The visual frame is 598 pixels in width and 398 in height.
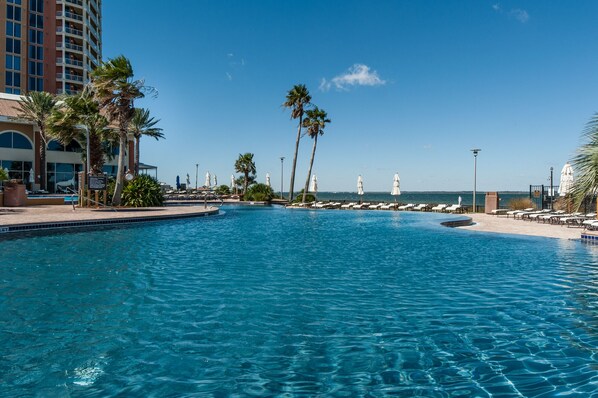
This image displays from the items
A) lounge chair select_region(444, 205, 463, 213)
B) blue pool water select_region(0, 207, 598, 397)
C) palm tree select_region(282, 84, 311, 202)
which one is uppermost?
palm tree select_region(282, 84, 311, 202)

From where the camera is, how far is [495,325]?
567 cm

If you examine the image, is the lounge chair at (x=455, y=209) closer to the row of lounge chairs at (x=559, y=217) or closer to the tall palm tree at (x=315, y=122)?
the row of lounge chairs at (x=559, y=217)

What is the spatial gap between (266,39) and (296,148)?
48.7ft

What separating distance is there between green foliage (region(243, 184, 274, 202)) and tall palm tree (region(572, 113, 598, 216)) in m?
36.4

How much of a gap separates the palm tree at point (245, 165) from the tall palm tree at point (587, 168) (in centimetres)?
4495

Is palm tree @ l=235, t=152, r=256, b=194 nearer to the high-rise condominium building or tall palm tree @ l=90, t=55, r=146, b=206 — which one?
tall palm tree @ l=90, t=55, r=146, b=206

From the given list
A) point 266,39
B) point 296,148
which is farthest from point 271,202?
point 266,39

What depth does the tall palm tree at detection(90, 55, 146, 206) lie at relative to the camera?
24.5m

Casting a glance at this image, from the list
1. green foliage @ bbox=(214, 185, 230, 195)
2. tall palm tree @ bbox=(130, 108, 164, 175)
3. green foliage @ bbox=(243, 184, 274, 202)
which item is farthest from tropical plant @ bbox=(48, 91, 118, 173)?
green foliage @ bbox=(214, 185, 230, 195)

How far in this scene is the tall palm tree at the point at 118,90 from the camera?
24.5m

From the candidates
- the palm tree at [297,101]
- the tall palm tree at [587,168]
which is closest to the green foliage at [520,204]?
the palm tree at [297,101]

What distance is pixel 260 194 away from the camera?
43.3 meters

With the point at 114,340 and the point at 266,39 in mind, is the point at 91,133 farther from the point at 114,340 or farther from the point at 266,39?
the point at 114,340

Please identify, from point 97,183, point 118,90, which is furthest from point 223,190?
point 97,183
